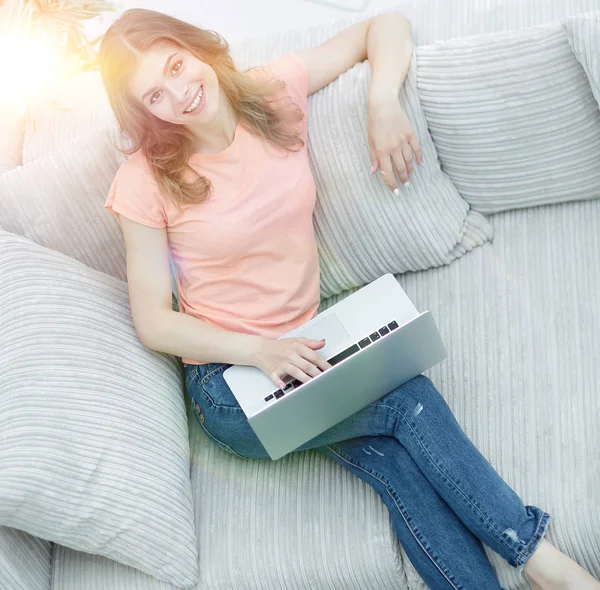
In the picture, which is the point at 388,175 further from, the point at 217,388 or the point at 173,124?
the point at 217,388

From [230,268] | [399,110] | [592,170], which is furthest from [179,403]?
Answer: [592,170]

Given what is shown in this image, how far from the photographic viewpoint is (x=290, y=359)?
1.29 meters

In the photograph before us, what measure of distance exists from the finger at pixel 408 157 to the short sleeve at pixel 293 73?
216mm

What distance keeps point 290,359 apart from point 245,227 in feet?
0.89

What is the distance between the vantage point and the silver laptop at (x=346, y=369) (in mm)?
1193

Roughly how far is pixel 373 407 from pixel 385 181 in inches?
17.0

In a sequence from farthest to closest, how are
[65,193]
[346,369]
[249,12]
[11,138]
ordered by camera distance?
[249,12], [11,138], [65,193], [346,369]

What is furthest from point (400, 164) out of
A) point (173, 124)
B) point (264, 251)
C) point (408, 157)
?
point (173, 124)

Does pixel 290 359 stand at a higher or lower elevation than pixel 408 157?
lower

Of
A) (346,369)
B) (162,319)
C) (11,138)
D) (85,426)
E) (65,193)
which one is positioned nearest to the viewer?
(346,369)

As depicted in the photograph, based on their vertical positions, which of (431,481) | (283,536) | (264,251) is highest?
(264,251)

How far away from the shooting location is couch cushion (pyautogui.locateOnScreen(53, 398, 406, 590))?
4.37 ft

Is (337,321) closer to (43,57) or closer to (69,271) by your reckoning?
(69,271)

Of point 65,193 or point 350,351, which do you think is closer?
point 350,351
